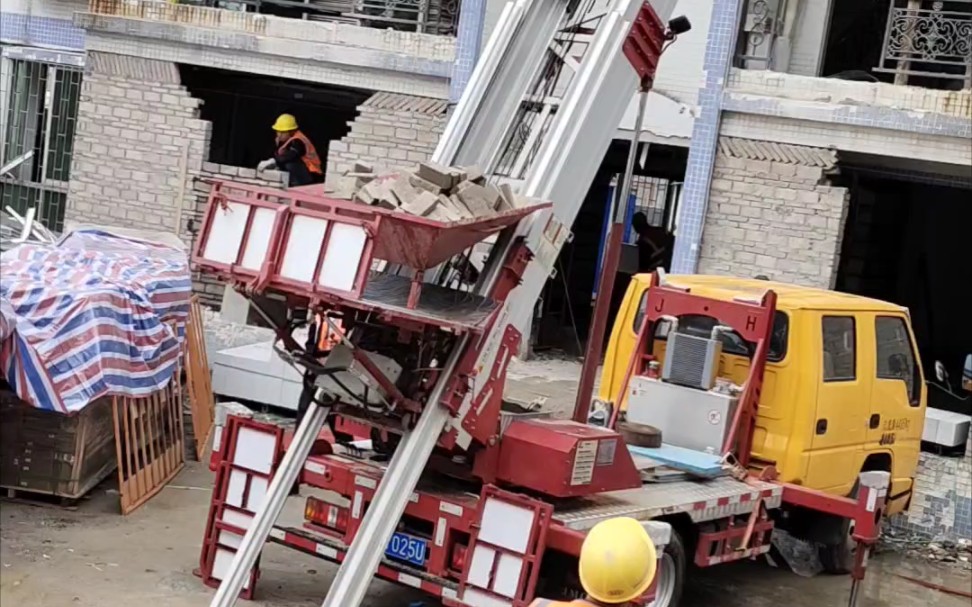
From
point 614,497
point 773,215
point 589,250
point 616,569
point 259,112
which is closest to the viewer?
point 616,569

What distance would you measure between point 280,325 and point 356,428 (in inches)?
46.6

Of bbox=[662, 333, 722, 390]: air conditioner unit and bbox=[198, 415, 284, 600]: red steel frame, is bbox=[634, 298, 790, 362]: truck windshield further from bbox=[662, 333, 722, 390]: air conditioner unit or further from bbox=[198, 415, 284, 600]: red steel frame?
bbox=[198, 415, 284, 600]: red steel frame

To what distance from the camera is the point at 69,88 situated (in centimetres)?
1658

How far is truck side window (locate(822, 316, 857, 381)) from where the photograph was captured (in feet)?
28.1

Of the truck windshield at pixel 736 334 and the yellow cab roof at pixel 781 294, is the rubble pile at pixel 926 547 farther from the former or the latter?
the truck windshield at pixel 736 334

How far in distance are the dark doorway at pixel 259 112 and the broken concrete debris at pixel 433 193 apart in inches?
427

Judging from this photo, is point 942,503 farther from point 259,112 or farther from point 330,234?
point 259,112

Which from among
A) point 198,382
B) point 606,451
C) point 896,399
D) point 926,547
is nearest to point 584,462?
point 606,451

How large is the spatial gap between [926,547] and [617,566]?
307 inches

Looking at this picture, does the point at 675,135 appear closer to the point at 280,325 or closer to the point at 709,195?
the point at 709,195

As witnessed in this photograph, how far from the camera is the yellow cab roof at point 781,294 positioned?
853cm

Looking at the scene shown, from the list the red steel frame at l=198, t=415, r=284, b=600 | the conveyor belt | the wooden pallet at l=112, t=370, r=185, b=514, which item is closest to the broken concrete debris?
the conveyor belt

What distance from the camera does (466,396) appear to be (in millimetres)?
6457

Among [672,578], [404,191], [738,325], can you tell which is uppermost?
[404,191]
